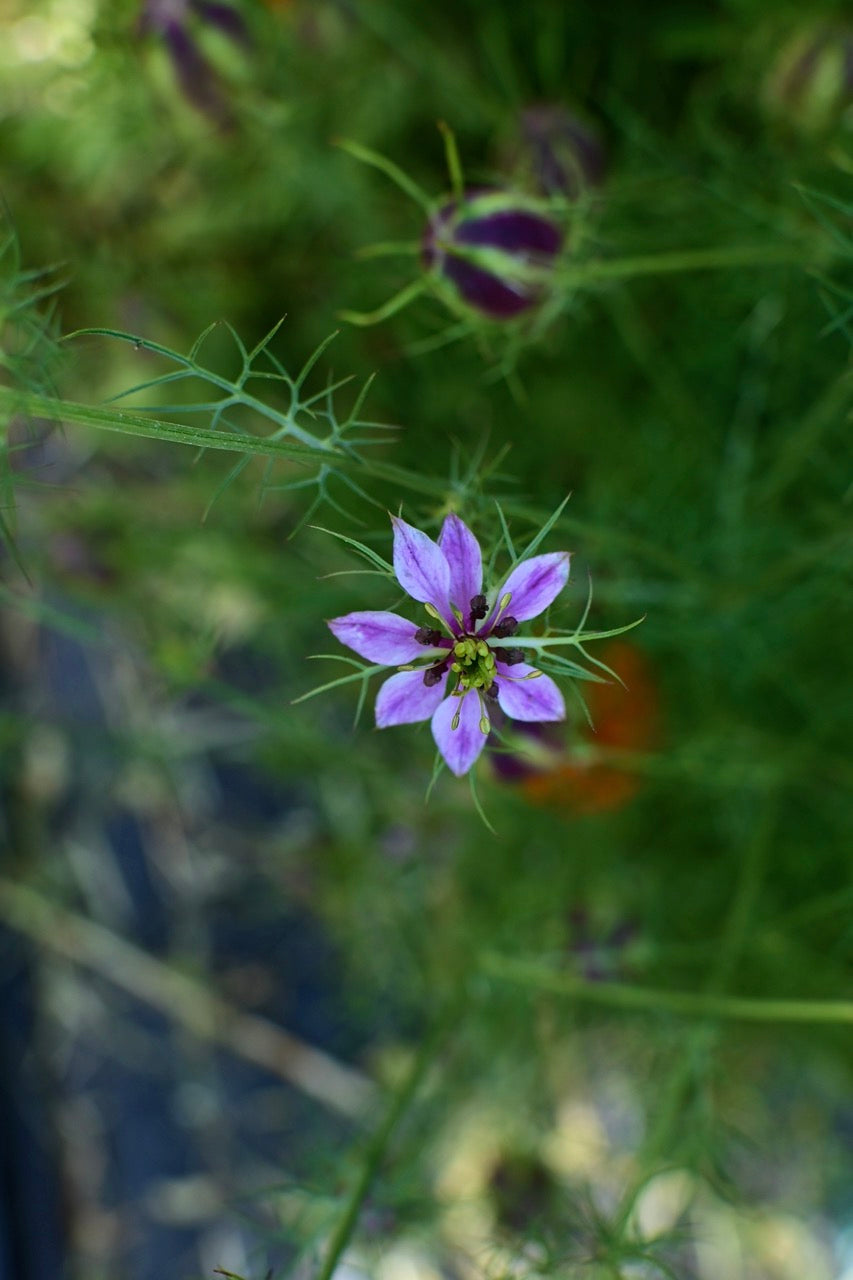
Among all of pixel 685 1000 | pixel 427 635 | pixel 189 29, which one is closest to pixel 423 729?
pixel 685 1000

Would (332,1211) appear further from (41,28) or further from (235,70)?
(41,28)

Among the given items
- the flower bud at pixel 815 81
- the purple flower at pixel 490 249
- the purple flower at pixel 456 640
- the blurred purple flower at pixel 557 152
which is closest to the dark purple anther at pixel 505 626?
the purple flower at pixel 456 640

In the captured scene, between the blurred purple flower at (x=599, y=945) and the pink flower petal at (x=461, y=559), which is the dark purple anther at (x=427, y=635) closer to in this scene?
the pink flower petal at (x=461, y=559)

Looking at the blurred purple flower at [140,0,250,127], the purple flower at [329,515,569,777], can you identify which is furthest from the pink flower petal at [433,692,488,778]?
the blurred purple flower at [140,0,250,127]

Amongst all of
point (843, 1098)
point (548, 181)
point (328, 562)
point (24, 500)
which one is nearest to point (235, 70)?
point (548, 181)

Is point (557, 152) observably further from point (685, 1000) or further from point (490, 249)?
point (685, 1000)

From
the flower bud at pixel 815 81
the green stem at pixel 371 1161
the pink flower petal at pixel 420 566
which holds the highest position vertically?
the flower bud at pixel 815 81
